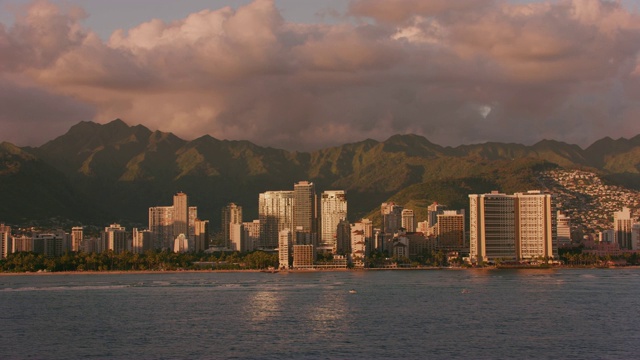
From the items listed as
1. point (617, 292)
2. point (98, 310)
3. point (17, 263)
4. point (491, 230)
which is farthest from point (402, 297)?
point (17, 263)

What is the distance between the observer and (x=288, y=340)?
66375 millimetres

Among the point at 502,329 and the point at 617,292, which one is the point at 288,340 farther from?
the point at 617,292

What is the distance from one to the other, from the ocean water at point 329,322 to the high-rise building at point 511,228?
6457 cm

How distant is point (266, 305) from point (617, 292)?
4241 centimetres

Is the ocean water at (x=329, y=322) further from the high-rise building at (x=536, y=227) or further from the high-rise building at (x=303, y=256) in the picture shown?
Answer: the high-rise building at (x=303, y=256)

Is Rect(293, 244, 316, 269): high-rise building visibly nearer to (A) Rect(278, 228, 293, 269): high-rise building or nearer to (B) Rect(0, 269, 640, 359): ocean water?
(A) Rect(278, 228, 293, 269): high-rise building

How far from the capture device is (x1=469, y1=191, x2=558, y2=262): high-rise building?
189m

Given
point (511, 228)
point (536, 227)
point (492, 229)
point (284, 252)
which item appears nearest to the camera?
point (492, 229)

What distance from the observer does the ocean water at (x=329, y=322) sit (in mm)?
61781

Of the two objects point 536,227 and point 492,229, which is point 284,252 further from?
point 536,227

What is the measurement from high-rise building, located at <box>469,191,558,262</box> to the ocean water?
2542 inches

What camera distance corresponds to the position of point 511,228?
190 meters

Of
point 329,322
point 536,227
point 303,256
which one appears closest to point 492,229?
point 536,227

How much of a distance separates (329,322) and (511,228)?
→ 11881 centimetres
